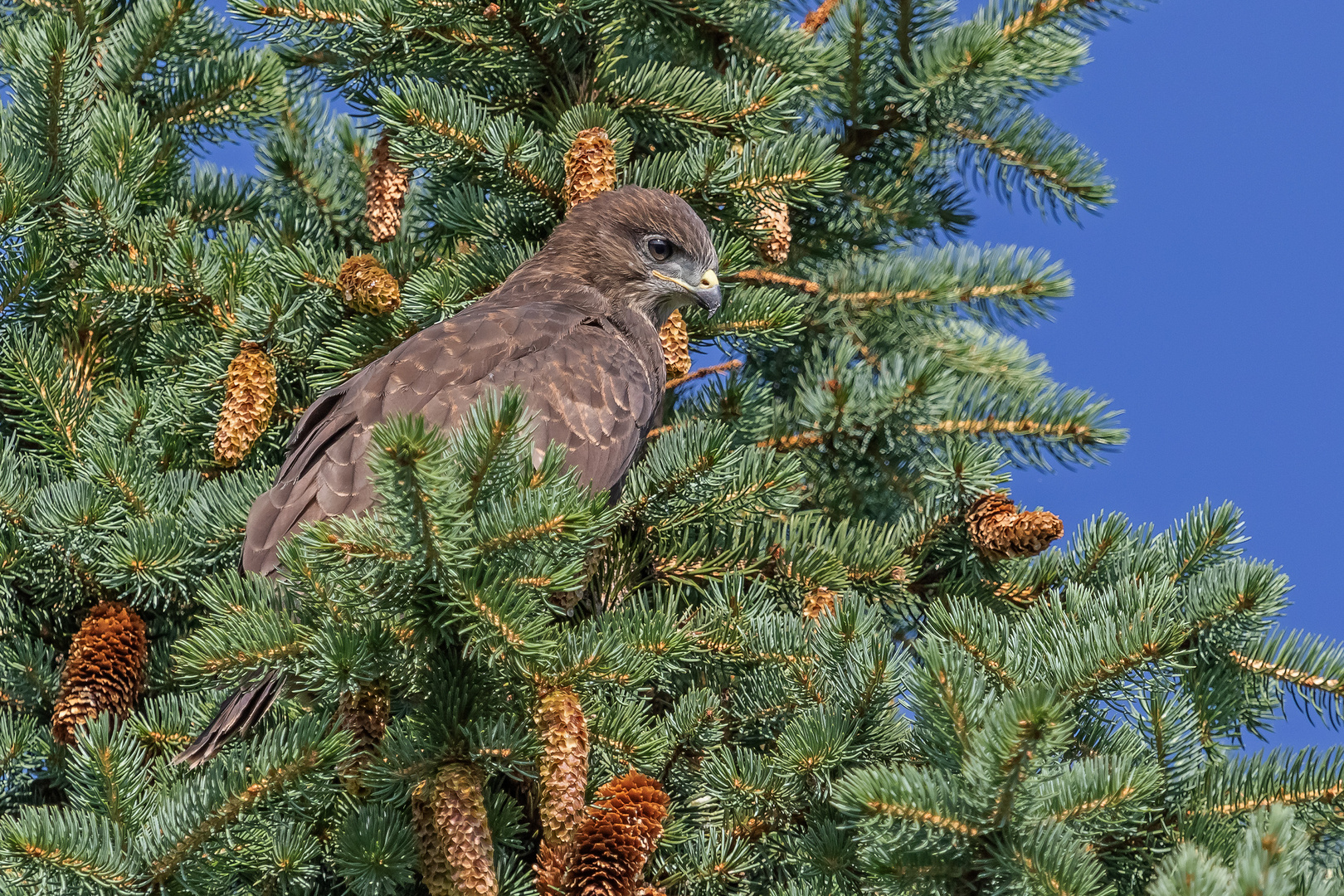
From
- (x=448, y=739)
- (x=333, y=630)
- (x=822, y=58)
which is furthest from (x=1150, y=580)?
(x=822, y=58)

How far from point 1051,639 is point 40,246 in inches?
133

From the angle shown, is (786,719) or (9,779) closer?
(786,719)

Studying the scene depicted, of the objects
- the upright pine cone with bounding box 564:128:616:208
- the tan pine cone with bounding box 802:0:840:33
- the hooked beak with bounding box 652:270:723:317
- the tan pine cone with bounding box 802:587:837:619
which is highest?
the tan pine cone with bounding box 802:0:840:33

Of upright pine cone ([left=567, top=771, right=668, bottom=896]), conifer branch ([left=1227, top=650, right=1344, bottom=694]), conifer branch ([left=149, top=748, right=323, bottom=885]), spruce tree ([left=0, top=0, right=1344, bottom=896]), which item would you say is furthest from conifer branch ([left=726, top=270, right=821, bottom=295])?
conifer branch ([left=149, top=748, right=323, bottom=885])

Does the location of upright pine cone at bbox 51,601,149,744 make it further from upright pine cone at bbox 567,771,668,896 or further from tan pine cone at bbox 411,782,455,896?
upright pine cone at bbox 567,771,668,896

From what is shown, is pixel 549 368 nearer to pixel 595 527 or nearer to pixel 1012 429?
pixel 1012 429

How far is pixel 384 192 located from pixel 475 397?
0.86 metres

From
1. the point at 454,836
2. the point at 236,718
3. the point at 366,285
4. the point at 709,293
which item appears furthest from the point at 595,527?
the point at 709,293

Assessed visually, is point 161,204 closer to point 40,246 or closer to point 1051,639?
point 40,246

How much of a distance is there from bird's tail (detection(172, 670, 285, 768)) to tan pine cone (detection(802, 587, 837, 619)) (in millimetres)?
1552

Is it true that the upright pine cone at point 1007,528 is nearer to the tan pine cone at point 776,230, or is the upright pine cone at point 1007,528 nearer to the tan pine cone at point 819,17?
the tan pine cone at point 776,230

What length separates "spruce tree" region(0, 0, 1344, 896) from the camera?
98.0 inches

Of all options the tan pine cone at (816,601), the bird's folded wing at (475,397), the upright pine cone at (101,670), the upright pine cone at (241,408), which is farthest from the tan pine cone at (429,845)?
the upright pine cone at (241,408)

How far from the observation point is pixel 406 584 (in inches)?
101
